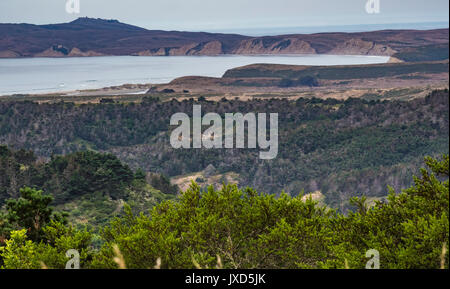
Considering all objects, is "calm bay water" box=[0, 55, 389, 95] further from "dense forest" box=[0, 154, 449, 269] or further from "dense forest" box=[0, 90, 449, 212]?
"dense forest" box=[0, 154, 449, 269]

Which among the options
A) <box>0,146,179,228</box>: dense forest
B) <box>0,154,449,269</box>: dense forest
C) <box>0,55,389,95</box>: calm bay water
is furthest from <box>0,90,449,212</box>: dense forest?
<box>0,154,449,269</box>: dense forest

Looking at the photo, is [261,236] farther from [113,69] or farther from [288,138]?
[113,69]

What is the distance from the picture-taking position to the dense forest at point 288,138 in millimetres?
68938

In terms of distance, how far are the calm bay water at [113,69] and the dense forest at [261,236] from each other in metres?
67.7

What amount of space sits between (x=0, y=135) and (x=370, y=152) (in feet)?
188

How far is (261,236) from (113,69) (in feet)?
348

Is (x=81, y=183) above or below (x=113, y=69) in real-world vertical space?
below

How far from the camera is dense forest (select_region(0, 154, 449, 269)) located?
9484mm

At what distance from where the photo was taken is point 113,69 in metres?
113

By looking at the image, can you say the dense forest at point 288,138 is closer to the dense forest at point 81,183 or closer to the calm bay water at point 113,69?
the calm bay water at point 113,69

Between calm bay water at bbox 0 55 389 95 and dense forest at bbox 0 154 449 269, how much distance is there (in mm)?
67685

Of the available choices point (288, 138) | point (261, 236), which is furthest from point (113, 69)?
point (261, 236)

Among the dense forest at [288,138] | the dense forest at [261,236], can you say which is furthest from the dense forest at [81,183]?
the dense forest at [261,236]

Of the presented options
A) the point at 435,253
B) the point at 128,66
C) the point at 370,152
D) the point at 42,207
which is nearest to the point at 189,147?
the point at 370,152
